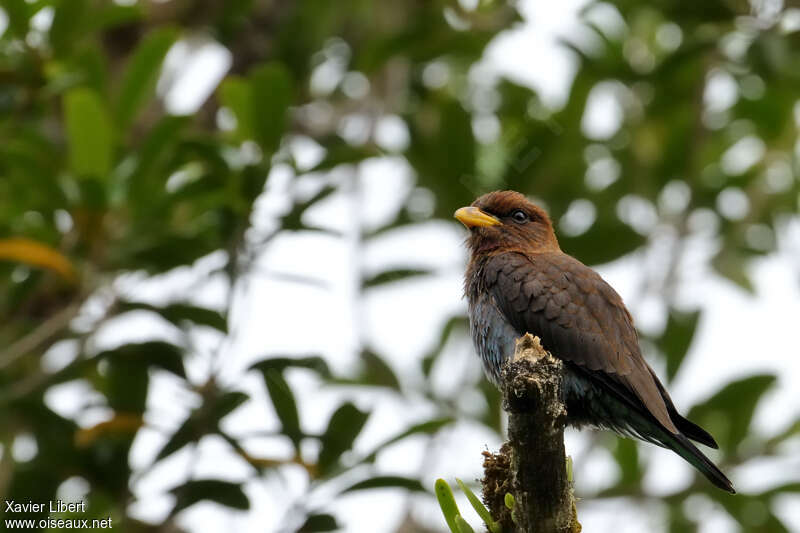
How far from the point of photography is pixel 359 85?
691 cm

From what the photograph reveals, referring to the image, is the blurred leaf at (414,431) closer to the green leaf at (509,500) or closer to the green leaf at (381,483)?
the green leaf at (381,483)

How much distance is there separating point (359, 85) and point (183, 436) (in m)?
3.16

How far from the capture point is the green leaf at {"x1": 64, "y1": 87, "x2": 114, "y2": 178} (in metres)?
4.52

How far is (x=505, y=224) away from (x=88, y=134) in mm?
1822

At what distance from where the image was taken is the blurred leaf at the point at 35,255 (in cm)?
439

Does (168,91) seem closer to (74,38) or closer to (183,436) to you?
(74,38)

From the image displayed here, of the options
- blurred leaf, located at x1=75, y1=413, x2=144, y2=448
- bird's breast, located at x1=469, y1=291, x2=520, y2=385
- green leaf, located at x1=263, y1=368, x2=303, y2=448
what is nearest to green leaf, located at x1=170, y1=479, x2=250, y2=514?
green leaf, located at x1=263, y1=368, x2=303, y2=448

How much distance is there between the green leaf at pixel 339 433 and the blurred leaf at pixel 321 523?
0.27 meters

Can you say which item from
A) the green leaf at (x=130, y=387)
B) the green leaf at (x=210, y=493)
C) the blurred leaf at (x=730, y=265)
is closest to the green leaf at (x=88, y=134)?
the green leaf at (x=130, y=387)

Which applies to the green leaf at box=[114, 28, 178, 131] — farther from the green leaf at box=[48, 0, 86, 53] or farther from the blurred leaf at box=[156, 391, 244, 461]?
the blurred leaf at box=[156, 391, 244, 461]

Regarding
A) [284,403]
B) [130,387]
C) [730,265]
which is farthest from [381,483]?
[730,265]

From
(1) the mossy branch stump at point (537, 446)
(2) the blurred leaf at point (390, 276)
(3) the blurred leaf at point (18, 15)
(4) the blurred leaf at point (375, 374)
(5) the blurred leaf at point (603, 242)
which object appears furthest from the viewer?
(4) the blurred leaf at point (375, 374)

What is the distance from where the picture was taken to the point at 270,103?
15.6 ft

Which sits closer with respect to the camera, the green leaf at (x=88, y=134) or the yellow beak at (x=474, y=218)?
the green leaf at (x=88, y=134)
